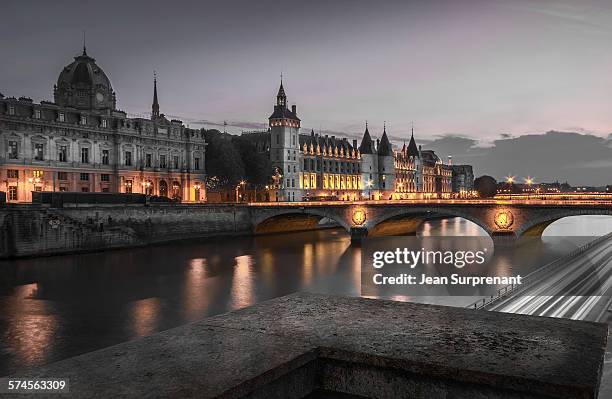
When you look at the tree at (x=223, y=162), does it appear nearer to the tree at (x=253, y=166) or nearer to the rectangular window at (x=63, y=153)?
the tree at (x=253, y=166)

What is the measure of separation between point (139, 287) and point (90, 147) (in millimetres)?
50481

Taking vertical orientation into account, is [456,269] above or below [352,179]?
below

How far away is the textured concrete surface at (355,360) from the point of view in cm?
398

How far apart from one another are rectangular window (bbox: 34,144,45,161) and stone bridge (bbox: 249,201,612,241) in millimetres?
32097

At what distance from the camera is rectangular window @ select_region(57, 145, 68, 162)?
79575 mm

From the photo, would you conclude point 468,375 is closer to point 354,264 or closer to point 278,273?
point 278,273

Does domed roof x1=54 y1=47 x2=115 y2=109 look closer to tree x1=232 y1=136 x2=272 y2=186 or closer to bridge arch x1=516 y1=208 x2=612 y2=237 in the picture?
tree x1=232 y1=136 x2=272 y2=186

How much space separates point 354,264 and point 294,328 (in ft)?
166

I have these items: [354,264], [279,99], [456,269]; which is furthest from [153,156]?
[456,269]

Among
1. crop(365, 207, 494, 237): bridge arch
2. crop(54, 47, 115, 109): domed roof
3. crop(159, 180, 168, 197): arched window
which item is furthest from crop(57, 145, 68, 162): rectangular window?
crop(365, 207, 494, 237): bridge arch

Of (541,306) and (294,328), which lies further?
(541,306)

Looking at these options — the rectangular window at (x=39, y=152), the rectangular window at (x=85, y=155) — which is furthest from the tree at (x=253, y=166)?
the rectangular window at (x=39, y=152)

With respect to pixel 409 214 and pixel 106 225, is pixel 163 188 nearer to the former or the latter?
pixel 106 225

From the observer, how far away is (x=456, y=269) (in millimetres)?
53344
